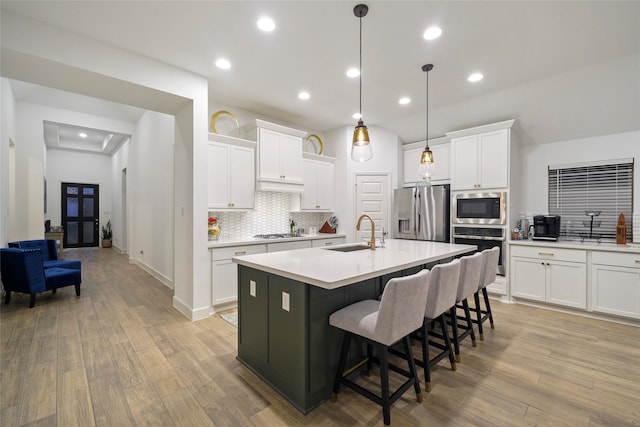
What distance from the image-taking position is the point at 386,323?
1.68 meters

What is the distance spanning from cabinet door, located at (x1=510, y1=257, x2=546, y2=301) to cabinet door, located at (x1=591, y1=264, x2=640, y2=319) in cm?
49

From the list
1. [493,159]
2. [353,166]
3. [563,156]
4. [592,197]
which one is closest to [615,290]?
[592,197]

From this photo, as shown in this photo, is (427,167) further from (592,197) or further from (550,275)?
(592,197)

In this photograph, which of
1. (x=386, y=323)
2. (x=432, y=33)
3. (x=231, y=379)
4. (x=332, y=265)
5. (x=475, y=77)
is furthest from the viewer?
(x=475, y=77)

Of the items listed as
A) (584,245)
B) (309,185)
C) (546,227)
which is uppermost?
(309,185)

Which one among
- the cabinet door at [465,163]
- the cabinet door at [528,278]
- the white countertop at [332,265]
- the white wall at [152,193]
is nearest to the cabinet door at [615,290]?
the cabinet door at [528,278]

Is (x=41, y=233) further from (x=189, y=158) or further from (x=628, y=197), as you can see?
(x=628, y=197)

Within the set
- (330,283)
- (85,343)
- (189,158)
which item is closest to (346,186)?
(189,158)

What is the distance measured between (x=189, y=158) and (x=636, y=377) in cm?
473

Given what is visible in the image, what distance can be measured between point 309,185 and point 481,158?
9.01ft

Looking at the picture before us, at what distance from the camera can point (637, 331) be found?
3105 mm

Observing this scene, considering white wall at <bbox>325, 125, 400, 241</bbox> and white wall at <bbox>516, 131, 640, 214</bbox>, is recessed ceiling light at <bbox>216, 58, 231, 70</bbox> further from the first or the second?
white wall at <bbox>516, 131, 640, 214</bbox>

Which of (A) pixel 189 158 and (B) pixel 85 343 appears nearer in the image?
(B) pixel 85 343

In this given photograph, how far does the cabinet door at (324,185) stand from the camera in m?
5.23
